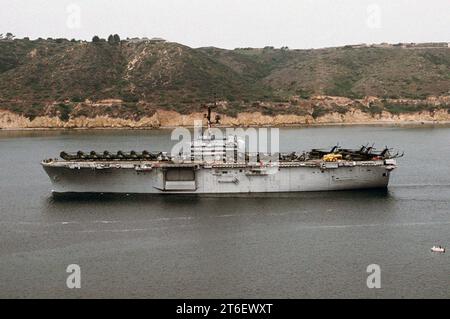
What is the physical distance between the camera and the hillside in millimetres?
138763

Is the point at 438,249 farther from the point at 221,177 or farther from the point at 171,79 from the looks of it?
the point at 171,79

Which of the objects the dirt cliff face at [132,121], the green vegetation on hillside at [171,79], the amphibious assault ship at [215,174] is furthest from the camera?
the green vegetation on hillside at [171,79]

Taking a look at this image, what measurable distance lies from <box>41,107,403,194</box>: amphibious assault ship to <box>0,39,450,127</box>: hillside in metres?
84.0

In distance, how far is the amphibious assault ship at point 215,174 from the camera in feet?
165

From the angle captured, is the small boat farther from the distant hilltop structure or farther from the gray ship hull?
the distant hilltop structure

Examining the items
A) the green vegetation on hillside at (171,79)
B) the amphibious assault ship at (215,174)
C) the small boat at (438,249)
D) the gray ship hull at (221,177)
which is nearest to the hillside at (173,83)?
the green vegetation on hillside at (171,79)

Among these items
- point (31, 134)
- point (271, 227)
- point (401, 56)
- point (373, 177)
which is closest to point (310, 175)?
point (373, 177)

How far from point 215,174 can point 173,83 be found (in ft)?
323

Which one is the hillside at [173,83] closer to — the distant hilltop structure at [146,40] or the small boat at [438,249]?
the distant hilltop structure at [146,40]

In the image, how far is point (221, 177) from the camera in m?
50.3

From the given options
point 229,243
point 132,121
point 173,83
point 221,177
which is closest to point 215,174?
point 221,177

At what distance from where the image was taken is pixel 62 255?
35281 mm

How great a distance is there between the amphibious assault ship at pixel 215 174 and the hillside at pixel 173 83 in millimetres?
83980
